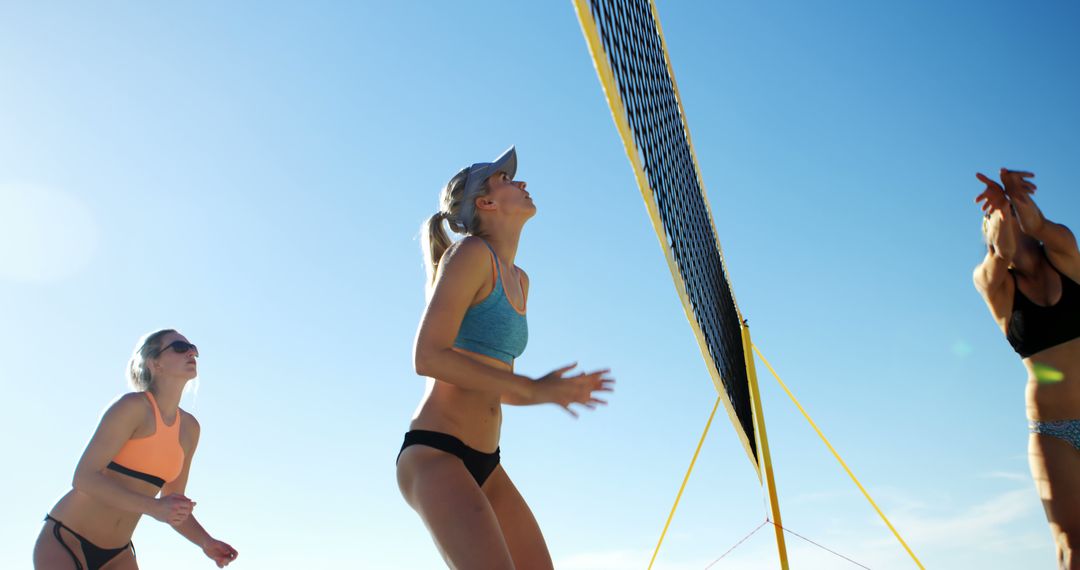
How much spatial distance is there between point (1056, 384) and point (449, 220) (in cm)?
267

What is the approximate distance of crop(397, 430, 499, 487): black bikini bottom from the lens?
251 centimetres

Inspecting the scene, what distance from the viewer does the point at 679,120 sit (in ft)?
18.0

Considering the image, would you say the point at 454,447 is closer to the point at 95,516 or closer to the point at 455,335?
the point at 455,335

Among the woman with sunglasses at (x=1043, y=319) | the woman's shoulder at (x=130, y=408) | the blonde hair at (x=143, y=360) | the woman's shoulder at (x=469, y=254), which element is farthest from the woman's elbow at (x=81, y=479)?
the woman with sunglasses at (x=1043, y=319)

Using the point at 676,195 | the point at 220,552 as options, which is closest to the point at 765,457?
the point at 676,195

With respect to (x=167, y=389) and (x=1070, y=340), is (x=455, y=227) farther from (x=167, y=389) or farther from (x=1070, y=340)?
(x=1070, y=340)

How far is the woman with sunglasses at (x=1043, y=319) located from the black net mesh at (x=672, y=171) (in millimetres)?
1436

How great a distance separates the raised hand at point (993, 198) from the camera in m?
3.83

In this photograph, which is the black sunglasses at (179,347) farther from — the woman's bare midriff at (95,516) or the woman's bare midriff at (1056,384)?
the woman's bare midriff at (1056,384)

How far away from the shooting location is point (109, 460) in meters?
3.89

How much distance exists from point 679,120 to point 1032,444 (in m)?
2.84

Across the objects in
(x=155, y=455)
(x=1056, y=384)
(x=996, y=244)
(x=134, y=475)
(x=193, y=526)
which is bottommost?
(x=193, y=526)

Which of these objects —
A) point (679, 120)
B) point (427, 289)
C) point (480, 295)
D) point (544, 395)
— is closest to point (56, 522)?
point (427, 289)

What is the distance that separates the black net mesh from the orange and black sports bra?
265cm
